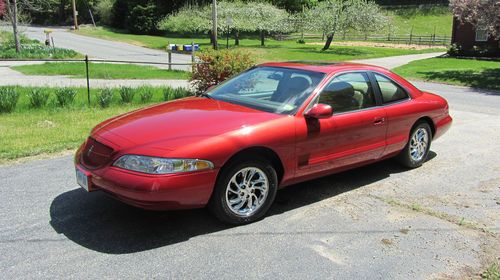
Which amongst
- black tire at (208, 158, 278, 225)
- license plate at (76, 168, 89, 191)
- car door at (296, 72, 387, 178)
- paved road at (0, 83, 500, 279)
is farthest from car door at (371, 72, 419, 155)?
license plate at (76, 168, 89, 191)

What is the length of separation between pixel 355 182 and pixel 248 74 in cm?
185

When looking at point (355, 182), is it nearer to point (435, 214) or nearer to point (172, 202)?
point (435, 214)

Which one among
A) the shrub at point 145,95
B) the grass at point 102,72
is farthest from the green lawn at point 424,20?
the shrub at point 145,95

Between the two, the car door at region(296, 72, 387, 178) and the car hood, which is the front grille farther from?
the car door at region(296, 72, 387, 178)

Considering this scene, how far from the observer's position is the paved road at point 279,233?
3.57m

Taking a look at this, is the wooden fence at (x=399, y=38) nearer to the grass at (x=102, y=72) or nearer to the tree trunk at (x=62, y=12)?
the grass at (x=102, y=72)

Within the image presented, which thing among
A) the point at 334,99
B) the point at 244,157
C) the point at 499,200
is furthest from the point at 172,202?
the point at 499,200

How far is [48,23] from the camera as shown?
82625 mm

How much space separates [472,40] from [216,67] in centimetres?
3074

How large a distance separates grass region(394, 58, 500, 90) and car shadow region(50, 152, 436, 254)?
53.9 ft

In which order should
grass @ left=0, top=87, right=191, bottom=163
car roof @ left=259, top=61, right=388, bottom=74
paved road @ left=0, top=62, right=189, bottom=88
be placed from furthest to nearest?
paved road @ left=0, top=62, right=189, bottom=88 < grass @ left=0, top=87, right=191, bottom=163 < car roof @ left=259, top=61, right=388, bottom=74

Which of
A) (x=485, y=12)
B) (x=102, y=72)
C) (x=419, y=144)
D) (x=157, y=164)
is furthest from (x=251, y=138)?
(x=485, y=12)

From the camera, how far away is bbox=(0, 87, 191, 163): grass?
687cm

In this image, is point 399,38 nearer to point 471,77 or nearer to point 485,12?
point 471,77
